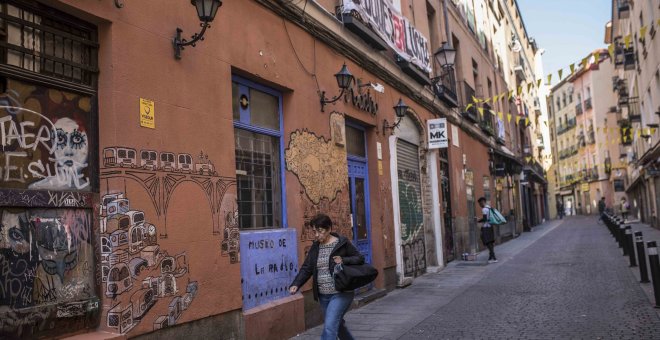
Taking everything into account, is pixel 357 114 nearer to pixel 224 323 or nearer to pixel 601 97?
pixel 224 323

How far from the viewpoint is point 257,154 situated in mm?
7352

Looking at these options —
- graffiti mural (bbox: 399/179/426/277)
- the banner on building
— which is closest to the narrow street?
graffiti mural (bbox: 399/179/426/277)

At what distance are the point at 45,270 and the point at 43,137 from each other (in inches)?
41.4

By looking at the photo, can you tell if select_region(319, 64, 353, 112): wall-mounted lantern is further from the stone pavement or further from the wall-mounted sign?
the wall-mounted sign

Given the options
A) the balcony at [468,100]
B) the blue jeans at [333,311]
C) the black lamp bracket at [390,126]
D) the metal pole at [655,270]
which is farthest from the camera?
the balcony at [468,100]

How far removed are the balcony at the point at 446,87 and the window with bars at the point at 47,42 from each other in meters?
11.7

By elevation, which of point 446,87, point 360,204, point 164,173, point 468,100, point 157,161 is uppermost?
point 468,100

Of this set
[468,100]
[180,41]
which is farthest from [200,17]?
[468,100]

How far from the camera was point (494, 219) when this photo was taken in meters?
15.8

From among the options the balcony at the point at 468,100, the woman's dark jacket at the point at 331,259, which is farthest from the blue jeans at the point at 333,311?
the balcony at the point at 468,100

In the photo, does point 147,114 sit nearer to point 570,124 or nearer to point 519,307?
point 519,307

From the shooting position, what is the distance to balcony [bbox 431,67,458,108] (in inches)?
613

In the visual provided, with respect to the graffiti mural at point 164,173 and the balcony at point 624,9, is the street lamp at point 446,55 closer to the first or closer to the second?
the graffiti mural at point 164,173

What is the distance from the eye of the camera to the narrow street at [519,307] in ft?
22.6
